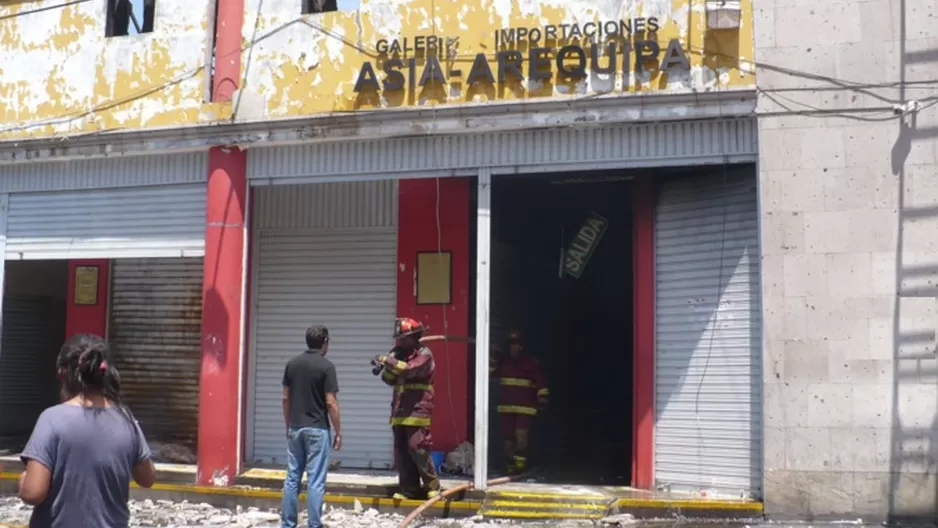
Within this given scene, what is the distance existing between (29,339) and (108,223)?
440 cm

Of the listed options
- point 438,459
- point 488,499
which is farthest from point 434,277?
point 488,499

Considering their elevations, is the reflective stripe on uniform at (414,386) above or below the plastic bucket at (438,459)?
above

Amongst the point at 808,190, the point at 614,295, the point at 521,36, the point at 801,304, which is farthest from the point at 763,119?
the point at 614,295

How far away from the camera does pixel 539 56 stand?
34.2ft

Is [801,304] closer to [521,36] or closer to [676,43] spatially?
[676,43]

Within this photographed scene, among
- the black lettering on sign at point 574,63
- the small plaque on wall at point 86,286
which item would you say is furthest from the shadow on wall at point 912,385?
the small plaque on wall at point 86,286

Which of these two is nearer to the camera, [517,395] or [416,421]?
[416,421]

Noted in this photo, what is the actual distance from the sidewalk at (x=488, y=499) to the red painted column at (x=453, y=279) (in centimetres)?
97

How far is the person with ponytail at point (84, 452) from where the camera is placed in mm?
4105

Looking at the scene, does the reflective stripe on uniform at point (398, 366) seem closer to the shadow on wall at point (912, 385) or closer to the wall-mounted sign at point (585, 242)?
the wall-mounted sign at point (585, 242)

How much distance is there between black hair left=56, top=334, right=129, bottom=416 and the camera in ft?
14.1

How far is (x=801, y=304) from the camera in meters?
9.52

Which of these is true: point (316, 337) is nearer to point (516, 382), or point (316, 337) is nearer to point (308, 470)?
point (308, 470)

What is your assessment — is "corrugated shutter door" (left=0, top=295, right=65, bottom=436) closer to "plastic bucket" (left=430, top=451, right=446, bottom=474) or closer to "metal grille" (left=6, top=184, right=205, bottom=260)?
"metal grille" (left=6, top=184, right=205, bottom=260)
